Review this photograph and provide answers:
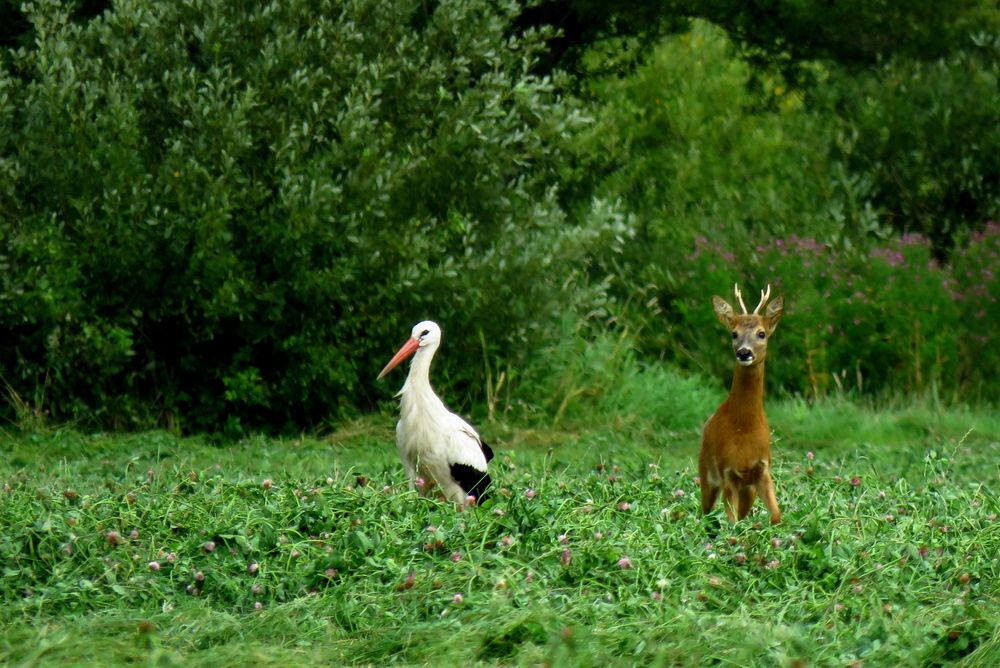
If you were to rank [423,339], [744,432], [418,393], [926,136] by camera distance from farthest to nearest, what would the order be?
1. [926,136]
2. [423,339]
3. [418,393]
4. [744,432]

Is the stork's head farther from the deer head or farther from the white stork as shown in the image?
the deer head

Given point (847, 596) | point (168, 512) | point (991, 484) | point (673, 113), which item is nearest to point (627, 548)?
point (847, 596)

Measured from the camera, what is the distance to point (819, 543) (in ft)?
21.7

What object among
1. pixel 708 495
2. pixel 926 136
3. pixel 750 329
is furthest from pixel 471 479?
pixel 926 136

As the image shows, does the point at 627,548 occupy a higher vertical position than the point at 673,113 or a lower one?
lower

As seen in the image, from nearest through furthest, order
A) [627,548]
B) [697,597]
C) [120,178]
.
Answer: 1. [697,597]
2. [627,548]
3. [120,178]

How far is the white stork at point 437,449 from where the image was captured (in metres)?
7.66

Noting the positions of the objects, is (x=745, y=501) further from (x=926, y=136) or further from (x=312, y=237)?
(x=926, y=136)

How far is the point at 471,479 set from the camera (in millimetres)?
7707

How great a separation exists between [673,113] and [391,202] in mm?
8620

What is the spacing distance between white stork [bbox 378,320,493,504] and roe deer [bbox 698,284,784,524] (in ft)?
4.18

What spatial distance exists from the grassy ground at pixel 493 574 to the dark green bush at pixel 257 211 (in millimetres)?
2838

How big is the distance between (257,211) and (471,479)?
4591 mm

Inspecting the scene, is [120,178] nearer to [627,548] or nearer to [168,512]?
[168,512]
